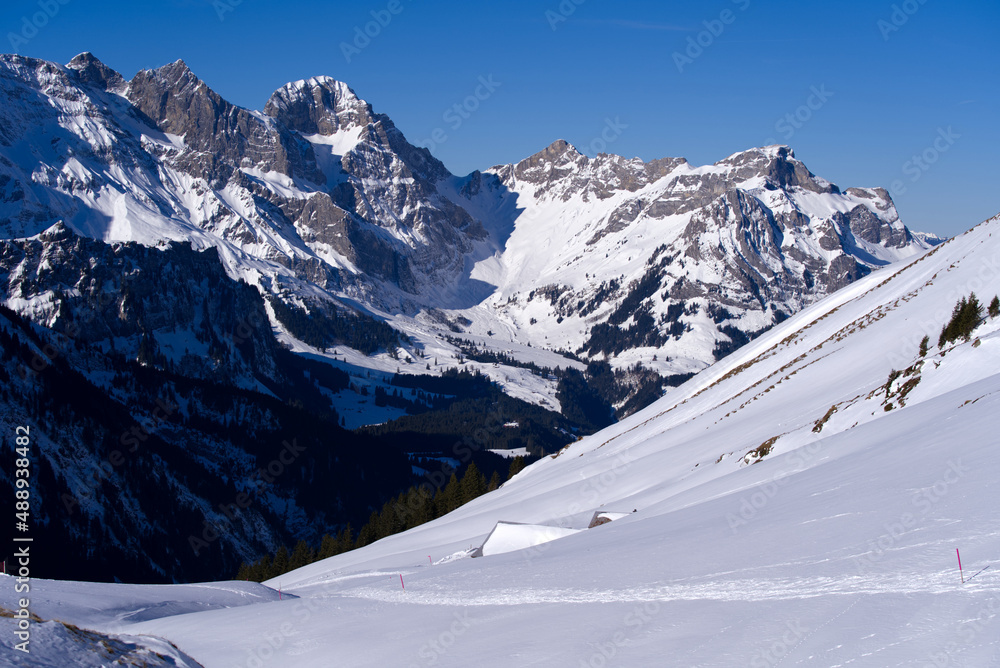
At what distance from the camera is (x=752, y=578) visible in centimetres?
1266

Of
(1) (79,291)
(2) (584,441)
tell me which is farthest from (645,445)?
(1) (79,291)

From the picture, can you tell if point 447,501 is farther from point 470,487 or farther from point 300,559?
point 300,559

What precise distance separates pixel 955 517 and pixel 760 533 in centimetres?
375

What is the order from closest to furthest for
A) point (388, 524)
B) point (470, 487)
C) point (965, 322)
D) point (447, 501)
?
1. point (965, 322)
2. point (447, 501)
3. point (388, 524)
4. point (470, 487)

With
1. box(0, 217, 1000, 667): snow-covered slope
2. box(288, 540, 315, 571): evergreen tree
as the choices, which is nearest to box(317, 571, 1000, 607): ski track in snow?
box(0, 217, 1000, 667): snow-covered slope

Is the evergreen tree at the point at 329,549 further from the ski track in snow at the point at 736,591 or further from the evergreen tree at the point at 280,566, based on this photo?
the ski track in snow at the point at 736,591

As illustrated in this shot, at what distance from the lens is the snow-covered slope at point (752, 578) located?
10.1m

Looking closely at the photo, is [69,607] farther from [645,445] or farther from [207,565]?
[207,565]

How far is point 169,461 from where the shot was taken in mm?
114188

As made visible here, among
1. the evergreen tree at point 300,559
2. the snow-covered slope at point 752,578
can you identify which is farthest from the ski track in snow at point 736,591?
the evergreen tree at point 300,559

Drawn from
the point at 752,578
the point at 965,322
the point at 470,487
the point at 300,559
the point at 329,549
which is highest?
the point at 470,487

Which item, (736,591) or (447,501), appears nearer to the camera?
(736,591)

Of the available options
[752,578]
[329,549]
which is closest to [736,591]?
[752,578]

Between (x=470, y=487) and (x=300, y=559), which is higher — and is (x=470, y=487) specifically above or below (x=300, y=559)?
above
